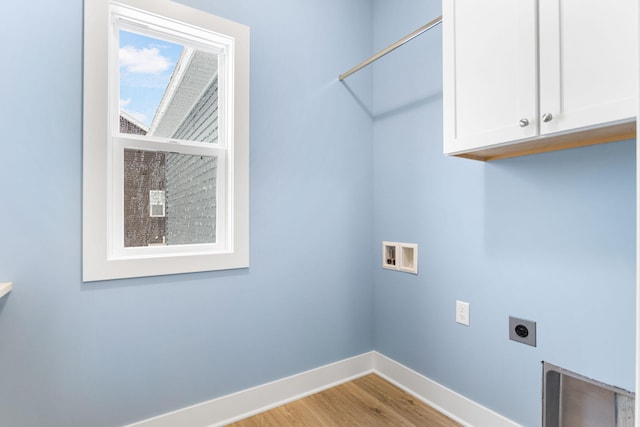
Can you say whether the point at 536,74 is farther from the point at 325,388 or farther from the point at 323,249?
the point at 325,388

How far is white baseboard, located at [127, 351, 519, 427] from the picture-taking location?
1637mm

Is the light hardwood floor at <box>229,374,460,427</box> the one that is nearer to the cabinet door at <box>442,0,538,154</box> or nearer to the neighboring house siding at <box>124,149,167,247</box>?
the neighboring house siding at <box>124,149,167,247</box>

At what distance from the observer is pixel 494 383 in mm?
1618

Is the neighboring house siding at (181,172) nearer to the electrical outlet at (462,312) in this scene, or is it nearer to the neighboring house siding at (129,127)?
the neighboring house siding at (129,127)

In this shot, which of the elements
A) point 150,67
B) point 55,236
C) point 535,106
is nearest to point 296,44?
point 150,67

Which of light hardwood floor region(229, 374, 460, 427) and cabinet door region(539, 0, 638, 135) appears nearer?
cabinet door region(539, 0, 638, 135)

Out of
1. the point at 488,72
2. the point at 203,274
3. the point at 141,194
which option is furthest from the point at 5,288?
the point at 488,72

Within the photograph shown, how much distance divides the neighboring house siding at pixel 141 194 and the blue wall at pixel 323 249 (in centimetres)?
22

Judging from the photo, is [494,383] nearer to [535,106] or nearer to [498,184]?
[498,184]

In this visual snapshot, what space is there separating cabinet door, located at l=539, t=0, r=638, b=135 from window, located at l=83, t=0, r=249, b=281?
1.36 metres

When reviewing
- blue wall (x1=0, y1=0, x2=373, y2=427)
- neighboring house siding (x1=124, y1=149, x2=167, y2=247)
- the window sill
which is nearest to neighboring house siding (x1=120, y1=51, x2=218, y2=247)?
neighboring house siding (x1=124, y1=149, x2=167, y2=247)

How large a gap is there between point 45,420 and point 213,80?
1731 mm

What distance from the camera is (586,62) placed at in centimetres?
104

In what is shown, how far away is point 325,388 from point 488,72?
1.91 metres
